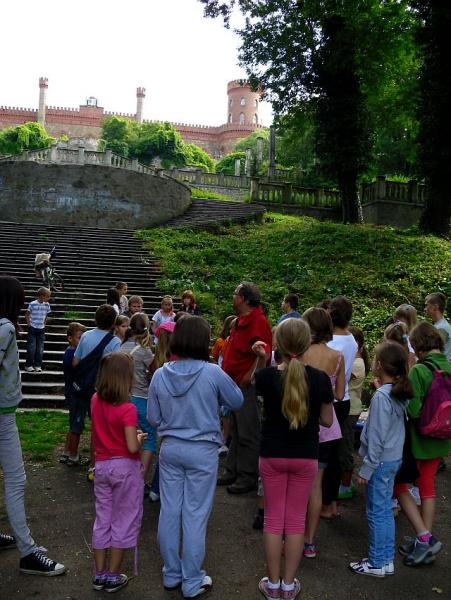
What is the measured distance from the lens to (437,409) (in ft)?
13.4

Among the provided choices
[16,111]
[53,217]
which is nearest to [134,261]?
[53,217]

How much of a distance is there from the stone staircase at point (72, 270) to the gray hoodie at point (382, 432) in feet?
19.6

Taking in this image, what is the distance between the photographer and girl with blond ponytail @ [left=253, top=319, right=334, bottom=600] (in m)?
3.50

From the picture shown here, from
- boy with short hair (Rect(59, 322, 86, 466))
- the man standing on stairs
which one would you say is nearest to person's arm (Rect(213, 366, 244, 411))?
the man standing on stairs

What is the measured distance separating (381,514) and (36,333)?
23.9 feet

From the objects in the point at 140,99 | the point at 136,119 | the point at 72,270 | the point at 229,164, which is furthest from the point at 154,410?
the point at 140,99

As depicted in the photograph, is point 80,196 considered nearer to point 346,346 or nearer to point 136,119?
point 346,346

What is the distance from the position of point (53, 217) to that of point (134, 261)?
7609 mm

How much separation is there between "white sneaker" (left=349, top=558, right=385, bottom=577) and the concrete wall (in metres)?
20.9

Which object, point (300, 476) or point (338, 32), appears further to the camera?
point (338, 32)

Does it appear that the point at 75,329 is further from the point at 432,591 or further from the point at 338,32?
the point at 338,32

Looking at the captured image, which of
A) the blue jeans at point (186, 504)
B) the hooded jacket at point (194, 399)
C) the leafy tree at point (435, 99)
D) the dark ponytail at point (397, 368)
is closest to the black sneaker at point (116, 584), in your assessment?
the blue jeans at point (186, 504)

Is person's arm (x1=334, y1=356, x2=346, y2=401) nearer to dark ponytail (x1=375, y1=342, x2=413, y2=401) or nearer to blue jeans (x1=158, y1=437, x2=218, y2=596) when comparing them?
dark ponytail (x1=375, y1=342, x2=413, y2=401)

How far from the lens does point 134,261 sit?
17250mm
